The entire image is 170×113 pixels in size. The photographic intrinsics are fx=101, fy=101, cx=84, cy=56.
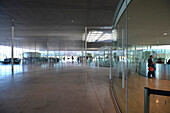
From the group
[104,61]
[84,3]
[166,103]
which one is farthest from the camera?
[104,61]

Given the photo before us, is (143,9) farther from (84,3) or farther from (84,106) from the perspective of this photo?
(84,106)

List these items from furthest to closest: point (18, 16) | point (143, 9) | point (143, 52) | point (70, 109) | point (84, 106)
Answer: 1. point (143, 52)
2. point (18, 16)
3. point (143, 9)
4. point (84, 106)
5. point (70, 109)

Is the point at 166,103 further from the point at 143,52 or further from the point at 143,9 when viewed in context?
the point at 143,52

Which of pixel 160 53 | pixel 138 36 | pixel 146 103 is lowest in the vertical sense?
pixel 146 103

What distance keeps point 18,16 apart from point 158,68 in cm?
1334

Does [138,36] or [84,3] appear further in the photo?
[138,36]

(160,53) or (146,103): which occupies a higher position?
(160,53)

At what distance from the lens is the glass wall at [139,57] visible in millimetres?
3191

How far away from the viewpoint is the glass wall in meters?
3.19

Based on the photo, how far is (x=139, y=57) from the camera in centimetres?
1107

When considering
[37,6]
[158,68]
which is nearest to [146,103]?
[37,6]

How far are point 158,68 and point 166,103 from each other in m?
7.05

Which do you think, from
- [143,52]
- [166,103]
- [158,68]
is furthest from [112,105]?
[143,52]

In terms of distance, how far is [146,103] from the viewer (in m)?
1.30
